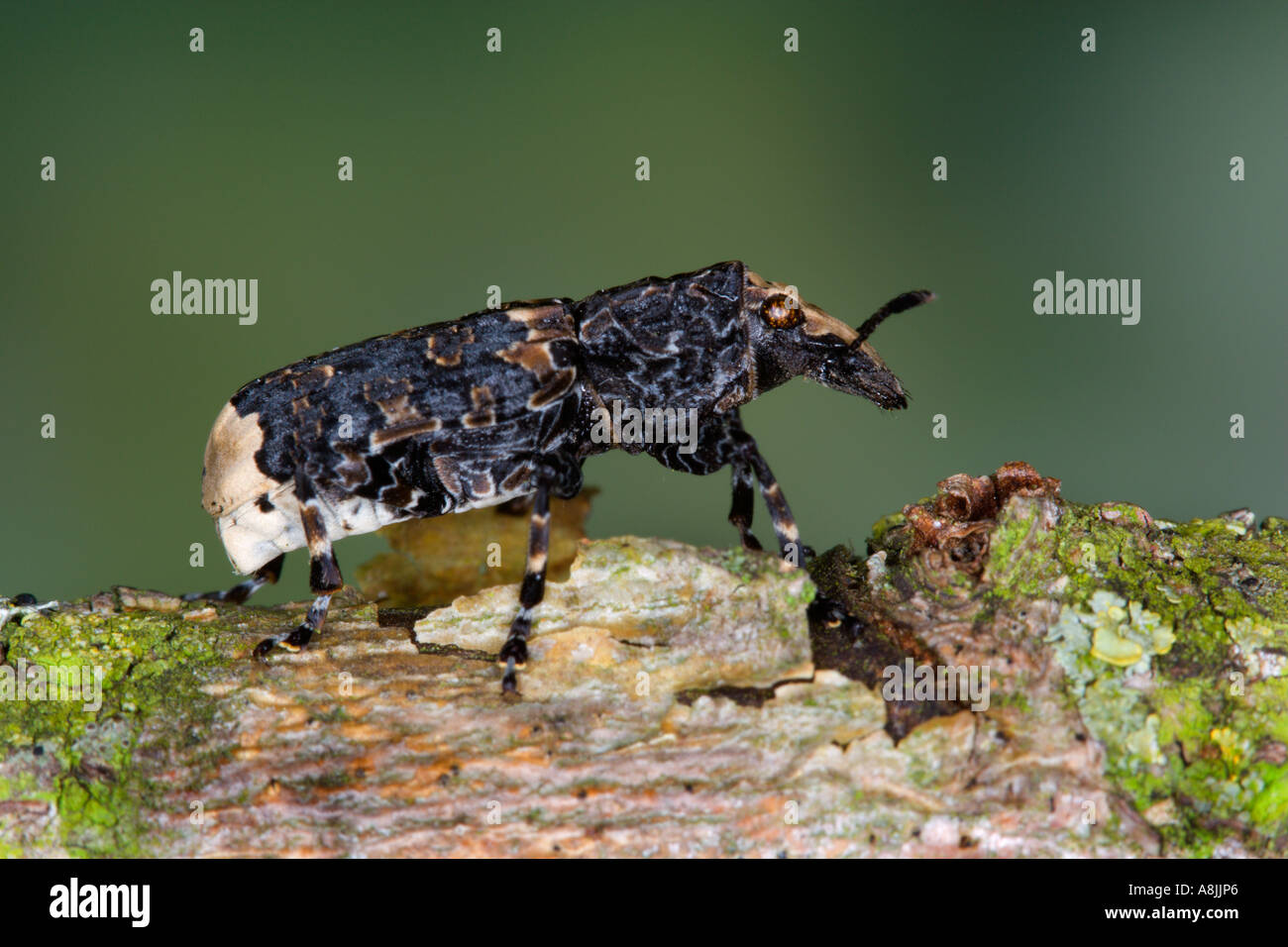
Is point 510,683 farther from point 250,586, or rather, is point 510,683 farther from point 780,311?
point 250,586

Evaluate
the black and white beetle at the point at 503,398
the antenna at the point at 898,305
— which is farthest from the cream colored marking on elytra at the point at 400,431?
the antenna at the point at 898,305

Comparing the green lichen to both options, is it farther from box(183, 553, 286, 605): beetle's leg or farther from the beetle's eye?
the beetle's eye

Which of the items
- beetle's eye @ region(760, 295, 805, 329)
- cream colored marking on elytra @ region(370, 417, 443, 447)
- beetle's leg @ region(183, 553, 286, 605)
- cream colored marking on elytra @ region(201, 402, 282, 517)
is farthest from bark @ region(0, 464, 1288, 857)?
beetle's leg @ region(183, 553, 286, 605)

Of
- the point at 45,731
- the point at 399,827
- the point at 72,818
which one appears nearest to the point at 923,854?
the point at 399,827

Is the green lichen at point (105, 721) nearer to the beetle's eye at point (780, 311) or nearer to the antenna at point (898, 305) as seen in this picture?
the beetle's eye at point (780, 311)

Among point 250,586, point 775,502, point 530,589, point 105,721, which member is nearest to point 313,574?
point 105,721

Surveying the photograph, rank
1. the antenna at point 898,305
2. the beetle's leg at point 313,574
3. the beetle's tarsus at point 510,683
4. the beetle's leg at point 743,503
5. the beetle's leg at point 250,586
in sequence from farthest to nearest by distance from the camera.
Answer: the beetle's leg at point 250,586 < the beetle's leg at point 743,503 < the antenna at point 898,305 < the beetle's leg at point 313,574 < the beetle's tarsus at point 510,683
